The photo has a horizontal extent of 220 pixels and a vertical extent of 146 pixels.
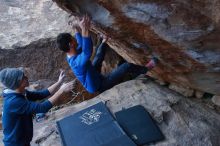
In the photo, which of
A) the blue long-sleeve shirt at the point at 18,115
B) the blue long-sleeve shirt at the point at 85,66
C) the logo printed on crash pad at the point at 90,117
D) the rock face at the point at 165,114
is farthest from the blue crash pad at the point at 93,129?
the blue long-sleeve shirt at the point at 18,115

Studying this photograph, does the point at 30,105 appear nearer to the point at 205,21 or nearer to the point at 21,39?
the point at 205,21

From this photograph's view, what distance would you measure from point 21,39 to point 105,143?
12.5 feet

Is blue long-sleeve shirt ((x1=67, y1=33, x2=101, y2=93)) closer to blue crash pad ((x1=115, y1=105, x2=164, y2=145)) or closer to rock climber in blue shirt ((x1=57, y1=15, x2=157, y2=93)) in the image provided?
rock climber in blue shirt ((x1=57, y1=15, x2=157, y2=93))

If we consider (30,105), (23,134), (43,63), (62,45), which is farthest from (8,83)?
(43,63)

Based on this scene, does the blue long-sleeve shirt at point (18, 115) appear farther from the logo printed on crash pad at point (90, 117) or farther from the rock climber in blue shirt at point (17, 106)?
the logo printed on crash pad at point (90, 117)

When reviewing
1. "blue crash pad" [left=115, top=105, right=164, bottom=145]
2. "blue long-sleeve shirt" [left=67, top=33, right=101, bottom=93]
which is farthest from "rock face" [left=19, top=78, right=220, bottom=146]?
"blue long-sleeve shirt" [left=67, top=33, right=101, bottom=93]

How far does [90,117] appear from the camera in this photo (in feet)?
16.0

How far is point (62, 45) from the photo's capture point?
4.70m

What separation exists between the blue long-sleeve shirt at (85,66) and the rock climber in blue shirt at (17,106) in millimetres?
576

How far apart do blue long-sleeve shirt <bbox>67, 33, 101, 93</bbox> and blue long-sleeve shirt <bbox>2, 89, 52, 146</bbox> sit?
0.84 metres

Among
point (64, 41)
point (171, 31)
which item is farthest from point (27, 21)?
point (171, 31)

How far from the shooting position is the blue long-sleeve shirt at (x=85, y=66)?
449 centimetres

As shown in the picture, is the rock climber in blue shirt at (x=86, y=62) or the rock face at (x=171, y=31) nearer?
the rock face at (x=171, y=31)

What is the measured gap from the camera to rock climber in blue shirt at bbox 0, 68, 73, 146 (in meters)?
3.86
